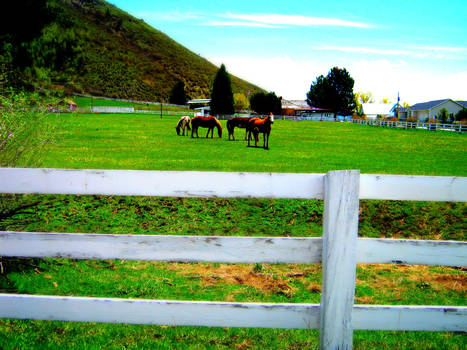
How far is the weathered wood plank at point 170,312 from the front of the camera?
343 cm

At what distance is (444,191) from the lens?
11.4 ft

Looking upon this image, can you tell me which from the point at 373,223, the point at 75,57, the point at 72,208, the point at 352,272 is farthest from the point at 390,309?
the point at 75,57

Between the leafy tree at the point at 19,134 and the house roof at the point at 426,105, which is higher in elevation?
the house roof at the point at 426,105

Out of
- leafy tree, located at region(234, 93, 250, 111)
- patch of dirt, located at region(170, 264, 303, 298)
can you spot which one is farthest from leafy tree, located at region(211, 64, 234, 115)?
patch of dirt, located at region(170, 264, 303, 298)

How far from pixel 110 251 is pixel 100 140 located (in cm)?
2216

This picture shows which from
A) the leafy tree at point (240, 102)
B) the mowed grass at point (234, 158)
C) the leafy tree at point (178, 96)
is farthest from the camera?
the leafy tree at point (240, 102)

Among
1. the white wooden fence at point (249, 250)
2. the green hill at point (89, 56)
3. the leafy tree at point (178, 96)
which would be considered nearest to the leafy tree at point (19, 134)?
the green hill at point (89, 56)

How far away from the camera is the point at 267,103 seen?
108500mm

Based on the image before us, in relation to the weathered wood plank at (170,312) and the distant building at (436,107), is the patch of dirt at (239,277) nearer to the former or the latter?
the weathered wood plank at (170,312)

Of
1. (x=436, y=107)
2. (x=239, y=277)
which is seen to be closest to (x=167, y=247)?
(x=239, y=277)

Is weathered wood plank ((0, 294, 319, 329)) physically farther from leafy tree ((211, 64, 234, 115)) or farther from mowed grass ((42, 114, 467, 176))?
leafy tree ((211, 64, 234, 115))

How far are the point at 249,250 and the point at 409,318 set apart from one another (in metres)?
1.49

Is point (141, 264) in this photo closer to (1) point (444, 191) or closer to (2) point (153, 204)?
(2) point (153, 204)

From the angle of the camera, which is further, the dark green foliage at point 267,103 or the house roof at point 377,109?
the house roof at point 377,109
